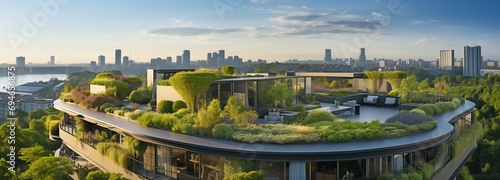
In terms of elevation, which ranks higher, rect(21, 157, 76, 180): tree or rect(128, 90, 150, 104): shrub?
rect(128, 90, 150, 104): shrub

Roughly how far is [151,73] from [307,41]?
10.9 meters

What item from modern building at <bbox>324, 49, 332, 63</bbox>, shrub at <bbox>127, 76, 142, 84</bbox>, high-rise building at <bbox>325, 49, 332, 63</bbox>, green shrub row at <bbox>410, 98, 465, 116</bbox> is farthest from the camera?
high-rise building at <bbox>325, 49, 332, 63</bbox>

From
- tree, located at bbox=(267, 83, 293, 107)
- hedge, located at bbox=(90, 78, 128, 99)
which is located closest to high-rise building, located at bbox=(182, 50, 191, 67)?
hedge, located at bbox=(90, 78, 128, 99)

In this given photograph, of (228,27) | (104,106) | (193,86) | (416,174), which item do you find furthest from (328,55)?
(416,174)

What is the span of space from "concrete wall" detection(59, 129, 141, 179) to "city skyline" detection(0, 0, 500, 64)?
15.1ft

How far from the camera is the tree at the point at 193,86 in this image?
15.7m

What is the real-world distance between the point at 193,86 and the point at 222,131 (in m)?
4.62

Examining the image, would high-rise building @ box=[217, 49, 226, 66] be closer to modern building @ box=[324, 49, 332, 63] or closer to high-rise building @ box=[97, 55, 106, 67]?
modern building @ box=[324, 49, 332, 63]

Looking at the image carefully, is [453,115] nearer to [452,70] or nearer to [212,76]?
[212,76]

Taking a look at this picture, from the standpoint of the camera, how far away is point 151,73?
A: 942 inches

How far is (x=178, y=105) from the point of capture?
16.5m

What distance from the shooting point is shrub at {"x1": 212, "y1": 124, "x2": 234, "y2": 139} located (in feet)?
37.1

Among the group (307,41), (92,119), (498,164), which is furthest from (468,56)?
(92,119)

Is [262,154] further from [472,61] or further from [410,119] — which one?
[472,61]
